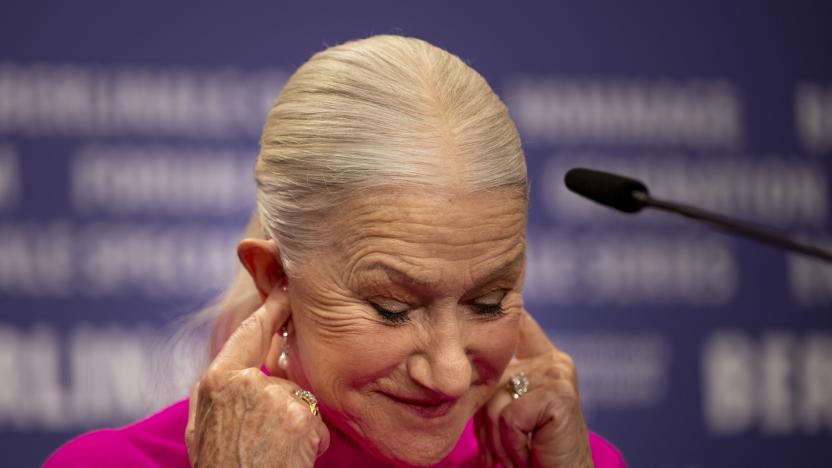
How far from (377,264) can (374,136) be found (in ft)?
0.71

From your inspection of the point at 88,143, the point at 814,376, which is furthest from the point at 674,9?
the point at 88,143

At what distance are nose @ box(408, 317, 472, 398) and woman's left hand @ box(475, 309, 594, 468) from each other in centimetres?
30

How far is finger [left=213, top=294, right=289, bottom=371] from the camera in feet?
6.72

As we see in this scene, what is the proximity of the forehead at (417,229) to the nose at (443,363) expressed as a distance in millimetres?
106

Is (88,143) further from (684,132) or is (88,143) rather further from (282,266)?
(684,132)

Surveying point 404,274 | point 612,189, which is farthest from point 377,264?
point 612,189

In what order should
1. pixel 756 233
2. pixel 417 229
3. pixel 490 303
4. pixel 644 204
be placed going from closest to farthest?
pixel 756 233, pixel 644 204, pixel 417 229, pixel 490 303

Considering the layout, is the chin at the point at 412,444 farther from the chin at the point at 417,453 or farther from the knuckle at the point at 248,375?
the knuckle at the point at 248,375

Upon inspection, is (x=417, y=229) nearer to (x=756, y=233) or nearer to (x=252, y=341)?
(x=252, y=341)

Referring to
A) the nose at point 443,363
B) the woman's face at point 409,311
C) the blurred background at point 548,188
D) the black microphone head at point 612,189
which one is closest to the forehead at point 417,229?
the woman's face at point 409,311

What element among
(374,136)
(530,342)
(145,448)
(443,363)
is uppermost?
(374,136)

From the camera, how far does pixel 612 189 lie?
1683 mm

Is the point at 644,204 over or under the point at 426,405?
over

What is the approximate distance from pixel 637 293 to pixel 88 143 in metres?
1.91
